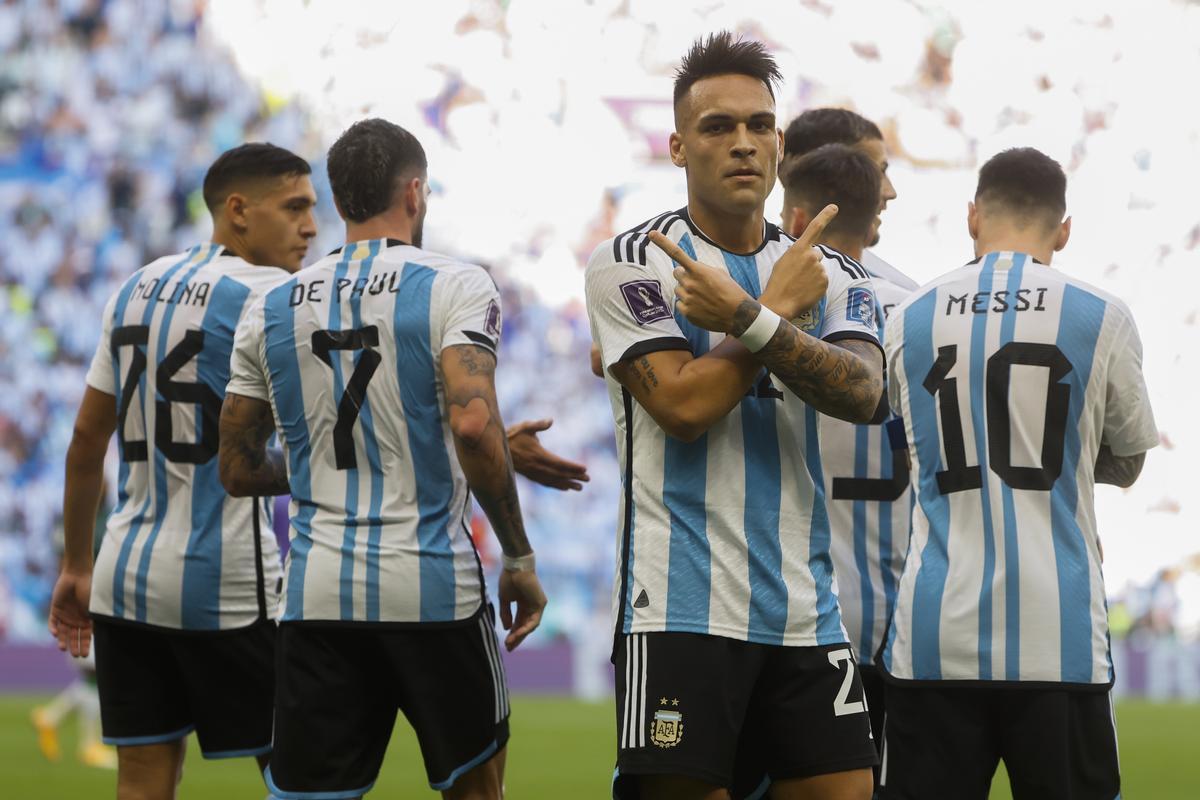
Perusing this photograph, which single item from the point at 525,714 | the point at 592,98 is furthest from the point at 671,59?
the point at 525,714

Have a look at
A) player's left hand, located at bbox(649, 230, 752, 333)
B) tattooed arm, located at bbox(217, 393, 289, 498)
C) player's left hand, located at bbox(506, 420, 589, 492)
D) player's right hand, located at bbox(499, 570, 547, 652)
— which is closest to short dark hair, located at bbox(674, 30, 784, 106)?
player's left hand, located at bbox(649, 230, 752, 333)

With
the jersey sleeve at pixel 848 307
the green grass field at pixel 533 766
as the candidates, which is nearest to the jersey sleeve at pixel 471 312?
the jersey sleeve at pixel 848 307

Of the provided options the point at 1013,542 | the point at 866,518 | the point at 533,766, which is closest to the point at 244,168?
the point at 866,518

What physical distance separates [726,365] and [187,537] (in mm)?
2143

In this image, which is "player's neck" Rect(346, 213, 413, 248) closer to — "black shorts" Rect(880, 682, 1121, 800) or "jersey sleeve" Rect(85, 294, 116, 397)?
"jersey sleeve" Rect(85, 294, 116, 397)

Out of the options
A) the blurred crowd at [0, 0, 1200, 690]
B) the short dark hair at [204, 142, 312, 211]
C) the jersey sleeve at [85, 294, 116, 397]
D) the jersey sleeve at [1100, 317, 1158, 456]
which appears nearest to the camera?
the jersey sleeve at [1100, 317, 1158, 456]

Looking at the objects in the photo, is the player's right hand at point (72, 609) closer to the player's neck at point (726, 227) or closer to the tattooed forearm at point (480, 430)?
the tattooed forearm at point (480, 430)

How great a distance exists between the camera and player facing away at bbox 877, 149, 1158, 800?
11.5 ft

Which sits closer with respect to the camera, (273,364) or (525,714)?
(273,364)

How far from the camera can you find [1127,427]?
11.9 feet

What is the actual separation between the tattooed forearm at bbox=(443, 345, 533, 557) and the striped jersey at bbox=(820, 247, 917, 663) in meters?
0.91

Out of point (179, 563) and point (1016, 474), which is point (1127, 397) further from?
point (179, 563)

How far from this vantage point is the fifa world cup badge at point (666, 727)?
305cm

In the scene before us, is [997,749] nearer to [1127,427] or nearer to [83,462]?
[1127,427]
